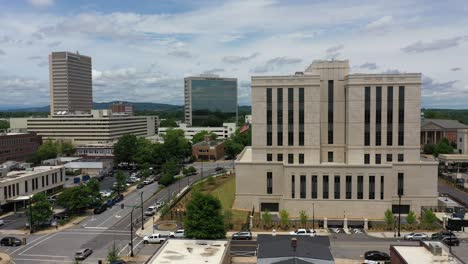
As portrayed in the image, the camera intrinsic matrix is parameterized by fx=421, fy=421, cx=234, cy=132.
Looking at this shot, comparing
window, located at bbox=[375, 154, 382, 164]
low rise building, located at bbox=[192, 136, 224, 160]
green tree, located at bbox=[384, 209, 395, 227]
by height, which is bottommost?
green tree, located at bbox=[384, 209, 395, 227]

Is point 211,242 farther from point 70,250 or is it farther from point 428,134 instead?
point 428,134

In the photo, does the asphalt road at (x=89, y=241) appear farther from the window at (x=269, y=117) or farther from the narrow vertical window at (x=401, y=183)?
→ the narrow vertical window at (x=401, y=183)

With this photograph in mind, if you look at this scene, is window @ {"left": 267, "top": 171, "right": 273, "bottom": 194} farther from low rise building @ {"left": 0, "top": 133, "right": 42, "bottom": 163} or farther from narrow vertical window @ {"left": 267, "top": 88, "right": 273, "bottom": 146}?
low rise building @ {"left": 0, "top": 133, "right": 42, "bottom": 163}

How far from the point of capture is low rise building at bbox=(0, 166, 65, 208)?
2813 inches

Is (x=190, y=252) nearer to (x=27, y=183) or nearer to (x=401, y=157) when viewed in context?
(x=401, y=157)

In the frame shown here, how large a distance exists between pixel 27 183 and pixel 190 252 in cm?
4955

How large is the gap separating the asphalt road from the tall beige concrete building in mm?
20227

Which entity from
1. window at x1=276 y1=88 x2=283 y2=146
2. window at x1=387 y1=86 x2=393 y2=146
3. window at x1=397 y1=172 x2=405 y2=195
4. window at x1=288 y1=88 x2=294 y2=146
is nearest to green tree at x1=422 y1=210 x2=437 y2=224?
window at x1=397 y1=172 x2=405 y2=195

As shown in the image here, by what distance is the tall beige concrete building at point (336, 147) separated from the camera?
67.0 meters

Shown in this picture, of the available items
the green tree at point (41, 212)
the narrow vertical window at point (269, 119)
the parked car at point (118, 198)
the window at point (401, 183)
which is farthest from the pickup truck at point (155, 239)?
the window at point (401, 183)

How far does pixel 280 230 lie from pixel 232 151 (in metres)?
88.9

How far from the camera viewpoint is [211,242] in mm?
43906

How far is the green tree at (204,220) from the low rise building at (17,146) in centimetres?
9092

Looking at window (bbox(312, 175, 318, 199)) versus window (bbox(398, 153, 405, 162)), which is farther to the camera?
window (bbox(398, 153, 405, 162))
